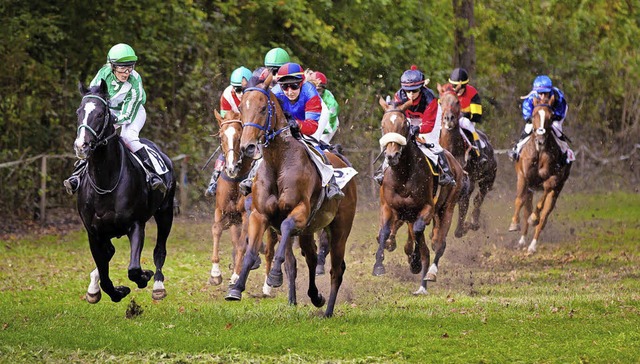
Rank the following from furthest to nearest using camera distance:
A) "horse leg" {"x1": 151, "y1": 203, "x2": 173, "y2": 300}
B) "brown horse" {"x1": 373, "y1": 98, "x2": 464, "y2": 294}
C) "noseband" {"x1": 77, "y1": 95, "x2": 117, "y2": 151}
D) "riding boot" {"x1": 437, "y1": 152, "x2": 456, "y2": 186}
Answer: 1. "riding boot" {"x1": 437, "y1": 152, "x2": 456, "y2": 186}
2. "brown horse" {"x1": 373, "y1": 98, "x2": 464, "y2": 294}
3. "horse leg" {"x1": 151, "y1": 203, "x2": 173, "y2": 300}
4. "noseband" {"x1": 77, "y1": 95, "x2": 117, "y2": 151}

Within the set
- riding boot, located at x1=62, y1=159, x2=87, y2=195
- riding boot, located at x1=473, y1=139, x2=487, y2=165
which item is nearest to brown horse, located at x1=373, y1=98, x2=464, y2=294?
riding boot, located at x1=62, y1=159, x2=87, y2=195

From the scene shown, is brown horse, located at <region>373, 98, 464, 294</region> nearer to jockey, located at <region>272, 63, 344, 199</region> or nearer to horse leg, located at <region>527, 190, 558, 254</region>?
jockey, located at <region>272, 63, 344, 199</region>

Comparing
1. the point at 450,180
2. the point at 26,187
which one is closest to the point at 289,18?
the point at 26,187

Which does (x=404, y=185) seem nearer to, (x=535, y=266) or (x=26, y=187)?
(x=535, y=266)

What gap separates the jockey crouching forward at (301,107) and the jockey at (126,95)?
157 centimetres

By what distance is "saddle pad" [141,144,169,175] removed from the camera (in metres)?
12.9

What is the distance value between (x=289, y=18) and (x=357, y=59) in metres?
2.46

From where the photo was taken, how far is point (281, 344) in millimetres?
10695

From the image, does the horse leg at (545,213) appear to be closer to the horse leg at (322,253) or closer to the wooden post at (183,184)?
the horse leg at (322,253)

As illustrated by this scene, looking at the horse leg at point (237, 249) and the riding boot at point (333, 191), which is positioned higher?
the riding boot at point (333, 191)

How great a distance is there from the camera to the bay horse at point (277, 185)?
432 inches

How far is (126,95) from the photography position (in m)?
12.8

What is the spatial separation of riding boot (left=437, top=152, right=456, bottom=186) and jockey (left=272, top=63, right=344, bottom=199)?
3.39m

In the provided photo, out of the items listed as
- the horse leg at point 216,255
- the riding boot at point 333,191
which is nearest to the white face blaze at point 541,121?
the horse leg at point 216,255
